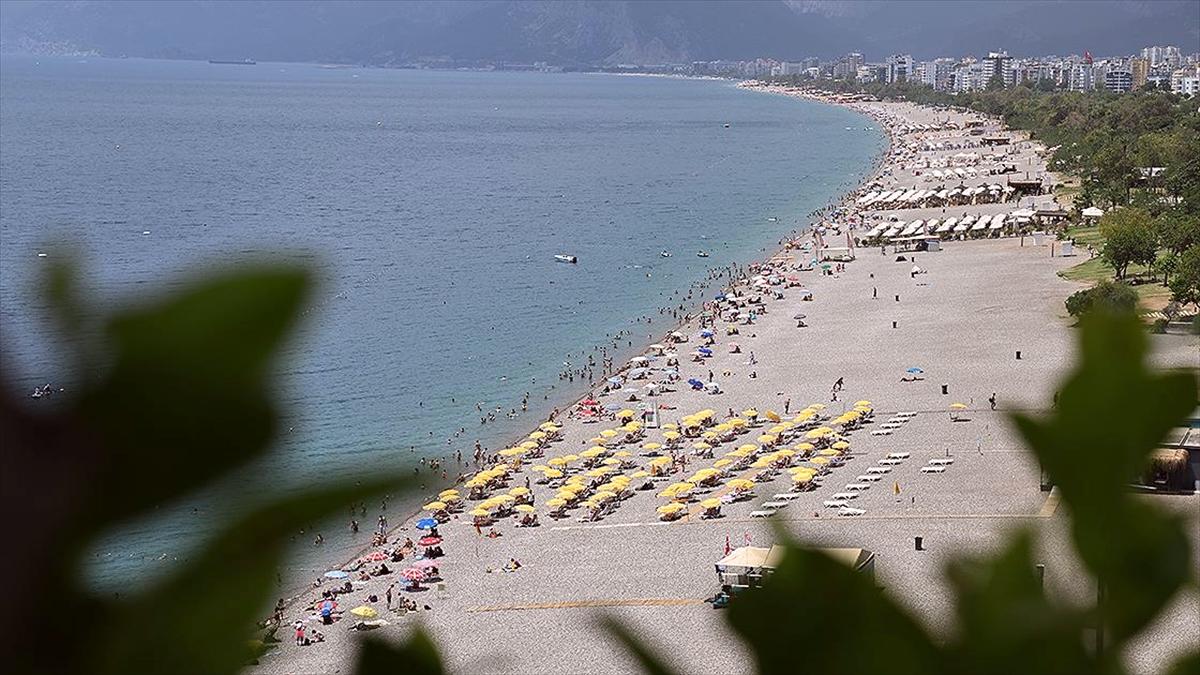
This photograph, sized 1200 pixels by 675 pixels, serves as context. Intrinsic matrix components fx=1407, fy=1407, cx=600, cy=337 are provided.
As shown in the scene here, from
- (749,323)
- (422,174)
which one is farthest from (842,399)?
(422,174)

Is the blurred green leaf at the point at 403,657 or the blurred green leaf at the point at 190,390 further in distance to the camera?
the blurred green leaf at the point at 403,657

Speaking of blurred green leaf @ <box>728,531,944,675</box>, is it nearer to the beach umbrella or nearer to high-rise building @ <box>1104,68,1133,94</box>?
the beach umbrella

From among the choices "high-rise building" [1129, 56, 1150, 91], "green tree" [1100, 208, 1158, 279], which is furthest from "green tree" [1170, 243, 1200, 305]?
"high-rise building" [1129, 56, 1150, 91]

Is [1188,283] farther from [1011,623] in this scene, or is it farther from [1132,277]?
[1011,623]

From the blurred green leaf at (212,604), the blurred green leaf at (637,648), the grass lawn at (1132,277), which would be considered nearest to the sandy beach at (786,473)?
the blurred green leaf at (637,648)

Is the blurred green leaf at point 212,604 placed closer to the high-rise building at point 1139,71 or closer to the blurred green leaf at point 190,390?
the blurred green leaf at point 190,390

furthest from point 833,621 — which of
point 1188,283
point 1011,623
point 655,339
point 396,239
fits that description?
point 396,239
